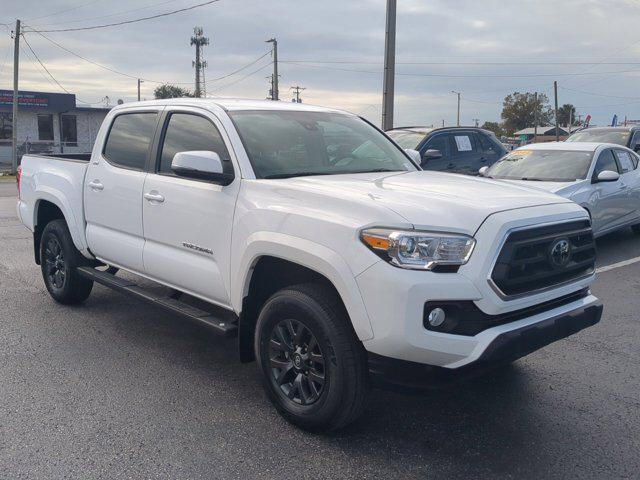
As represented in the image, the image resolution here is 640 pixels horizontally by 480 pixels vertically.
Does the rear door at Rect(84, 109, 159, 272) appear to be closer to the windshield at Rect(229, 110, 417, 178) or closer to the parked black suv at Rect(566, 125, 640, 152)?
the windshield at Rect(229, 110, 417, 178)

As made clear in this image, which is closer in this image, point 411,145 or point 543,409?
point 543,409

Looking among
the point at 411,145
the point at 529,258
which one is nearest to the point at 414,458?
the point at 529,258

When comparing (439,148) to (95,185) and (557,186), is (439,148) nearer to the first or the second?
(557,186)

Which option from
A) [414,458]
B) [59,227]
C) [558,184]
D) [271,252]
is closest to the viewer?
[414,458]

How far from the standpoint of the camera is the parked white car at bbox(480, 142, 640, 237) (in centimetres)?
880

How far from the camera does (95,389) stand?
427cm

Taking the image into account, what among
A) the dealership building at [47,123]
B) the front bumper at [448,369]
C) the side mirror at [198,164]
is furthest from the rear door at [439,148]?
the dealership building at [47,123]

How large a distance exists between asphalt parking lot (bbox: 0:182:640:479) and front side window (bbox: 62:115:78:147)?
4216 centimetres

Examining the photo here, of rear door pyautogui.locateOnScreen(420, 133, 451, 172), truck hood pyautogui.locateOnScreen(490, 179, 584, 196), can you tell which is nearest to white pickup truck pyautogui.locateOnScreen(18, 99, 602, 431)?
truck hood pyautogui.locateOnScreen(490, 179, 584, 196)

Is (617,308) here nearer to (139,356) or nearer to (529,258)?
(529,258)

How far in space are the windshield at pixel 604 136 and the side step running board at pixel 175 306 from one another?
1193cm

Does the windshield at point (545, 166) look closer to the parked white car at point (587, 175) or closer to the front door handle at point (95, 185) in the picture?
the parked white car at point (587, 175)

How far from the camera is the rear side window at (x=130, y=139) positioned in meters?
5.07

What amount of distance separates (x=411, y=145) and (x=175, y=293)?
7951 mm
